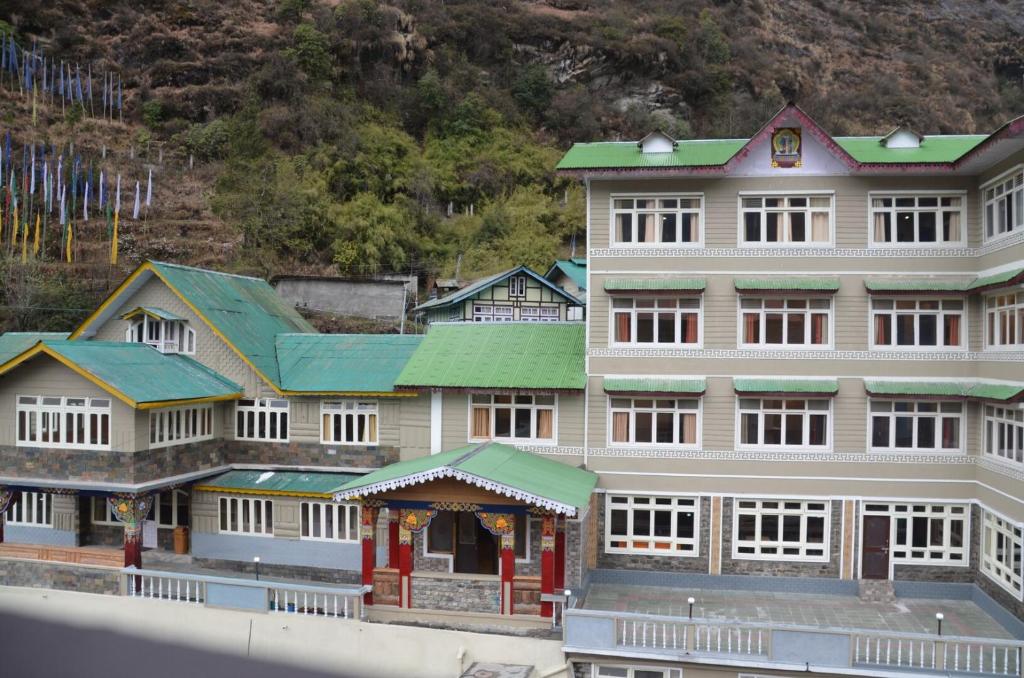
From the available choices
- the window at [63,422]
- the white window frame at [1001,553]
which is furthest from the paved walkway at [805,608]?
the window at [63,422]

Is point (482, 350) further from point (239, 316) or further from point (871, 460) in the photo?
point (871, 460)

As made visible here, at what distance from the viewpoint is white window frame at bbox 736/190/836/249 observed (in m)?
17.9

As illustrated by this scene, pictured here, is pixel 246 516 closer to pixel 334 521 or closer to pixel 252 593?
pixel 334 521

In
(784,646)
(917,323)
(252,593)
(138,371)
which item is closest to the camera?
(784,646)

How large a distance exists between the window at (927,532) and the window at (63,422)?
17.3m

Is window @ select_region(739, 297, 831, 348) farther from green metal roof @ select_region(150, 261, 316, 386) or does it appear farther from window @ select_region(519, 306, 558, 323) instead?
window @ select_region(519, 306, 558, 323)

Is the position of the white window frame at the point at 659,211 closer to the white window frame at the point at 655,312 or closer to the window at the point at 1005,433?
the white window frame at the point at 655,312

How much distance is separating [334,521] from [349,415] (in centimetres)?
264

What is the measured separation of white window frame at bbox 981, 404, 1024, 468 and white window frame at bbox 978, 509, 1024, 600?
1180 mm

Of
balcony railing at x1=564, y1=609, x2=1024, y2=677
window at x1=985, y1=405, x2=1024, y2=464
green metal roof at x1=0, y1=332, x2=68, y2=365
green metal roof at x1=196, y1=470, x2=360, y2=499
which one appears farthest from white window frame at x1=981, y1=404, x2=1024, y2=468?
green metal roof at x1=0, y1=332, x2=68, y2=365

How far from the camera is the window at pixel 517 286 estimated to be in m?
32.8

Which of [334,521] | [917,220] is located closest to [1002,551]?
[917,220]

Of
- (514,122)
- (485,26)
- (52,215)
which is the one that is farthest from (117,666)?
(485,26)

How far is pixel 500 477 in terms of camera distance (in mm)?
15242
